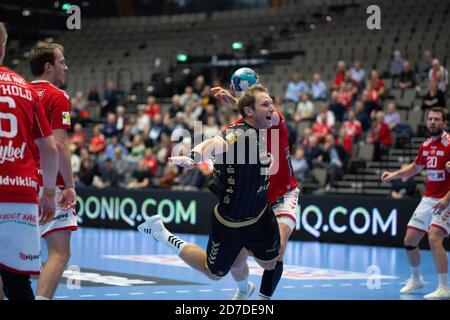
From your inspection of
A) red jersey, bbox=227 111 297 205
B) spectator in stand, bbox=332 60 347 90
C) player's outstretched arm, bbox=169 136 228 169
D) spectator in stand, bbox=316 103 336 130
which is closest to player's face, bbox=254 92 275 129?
player's outstretched arm, bbox=169 136 228 169

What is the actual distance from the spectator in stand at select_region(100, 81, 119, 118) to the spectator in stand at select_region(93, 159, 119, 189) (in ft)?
16.6

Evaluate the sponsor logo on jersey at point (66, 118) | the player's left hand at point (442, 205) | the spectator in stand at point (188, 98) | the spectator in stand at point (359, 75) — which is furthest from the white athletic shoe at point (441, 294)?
the spectator in stand at point (188, 98)

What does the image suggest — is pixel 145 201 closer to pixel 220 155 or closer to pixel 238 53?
pixel 238 53

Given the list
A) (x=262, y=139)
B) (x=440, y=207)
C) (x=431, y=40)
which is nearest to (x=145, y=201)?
(x=431, y=40)

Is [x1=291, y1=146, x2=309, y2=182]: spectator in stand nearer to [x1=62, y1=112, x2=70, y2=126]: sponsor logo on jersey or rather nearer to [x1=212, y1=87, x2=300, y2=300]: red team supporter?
[x1=212, y1=87, x2=300, y2=300]: red team supporter

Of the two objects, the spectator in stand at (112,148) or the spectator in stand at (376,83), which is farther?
the spectator in stand at (112,148)

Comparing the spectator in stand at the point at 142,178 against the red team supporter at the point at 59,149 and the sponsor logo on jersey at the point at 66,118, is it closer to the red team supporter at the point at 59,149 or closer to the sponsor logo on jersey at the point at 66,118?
the red team supporter at the point at 59,149

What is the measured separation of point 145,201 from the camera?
20078 millimetres

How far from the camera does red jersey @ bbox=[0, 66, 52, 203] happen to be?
17.7 feet

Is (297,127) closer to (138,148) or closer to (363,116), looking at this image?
(363,116)

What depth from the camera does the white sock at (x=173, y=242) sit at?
327 inches

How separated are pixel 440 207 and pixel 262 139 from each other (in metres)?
3.58

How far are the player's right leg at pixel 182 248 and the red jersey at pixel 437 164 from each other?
12.5 ft

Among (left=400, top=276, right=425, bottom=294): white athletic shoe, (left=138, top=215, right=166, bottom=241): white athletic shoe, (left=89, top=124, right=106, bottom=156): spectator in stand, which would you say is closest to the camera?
(left=138, top=215, right=166, bottom=241): white athletic shoe
